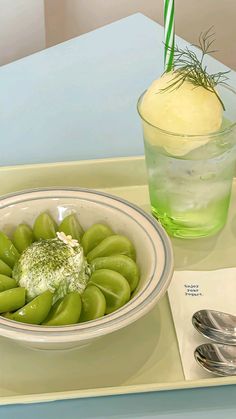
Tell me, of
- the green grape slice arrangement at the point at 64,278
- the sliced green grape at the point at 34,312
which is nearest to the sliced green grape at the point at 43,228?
the green grape slice arrangement at the point at 64,278

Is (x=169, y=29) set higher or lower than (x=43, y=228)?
higher

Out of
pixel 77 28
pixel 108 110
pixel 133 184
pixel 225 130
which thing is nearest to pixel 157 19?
pixel 77 28

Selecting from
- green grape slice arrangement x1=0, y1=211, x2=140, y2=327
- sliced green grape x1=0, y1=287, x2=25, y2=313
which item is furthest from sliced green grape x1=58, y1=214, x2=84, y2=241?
sliced green grape x1=0, y1=287, x2=25, y2=313

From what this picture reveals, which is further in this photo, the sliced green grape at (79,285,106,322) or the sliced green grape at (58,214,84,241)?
the sliced green grape at (58,214,84,241)

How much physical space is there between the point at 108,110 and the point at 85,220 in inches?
12.6

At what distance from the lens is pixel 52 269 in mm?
691

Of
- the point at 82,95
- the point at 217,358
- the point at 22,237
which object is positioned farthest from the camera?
the point at 82,95

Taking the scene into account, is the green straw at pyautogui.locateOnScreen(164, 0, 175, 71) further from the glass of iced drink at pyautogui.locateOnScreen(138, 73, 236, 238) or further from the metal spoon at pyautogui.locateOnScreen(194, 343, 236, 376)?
the metal spoon at pyautogui.locateOnScreen(194, 343, 236, 376)

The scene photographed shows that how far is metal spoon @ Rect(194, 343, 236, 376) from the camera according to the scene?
65 cm

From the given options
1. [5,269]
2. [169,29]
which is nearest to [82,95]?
[169,29]

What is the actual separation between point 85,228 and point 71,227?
0.02m

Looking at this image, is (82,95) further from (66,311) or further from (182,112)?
(66,311)

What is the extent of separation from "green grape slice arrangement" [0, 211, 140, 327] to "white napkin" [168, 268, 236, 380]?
0.18ft

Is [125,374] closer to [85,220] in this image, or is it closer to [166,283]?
[166,283]
